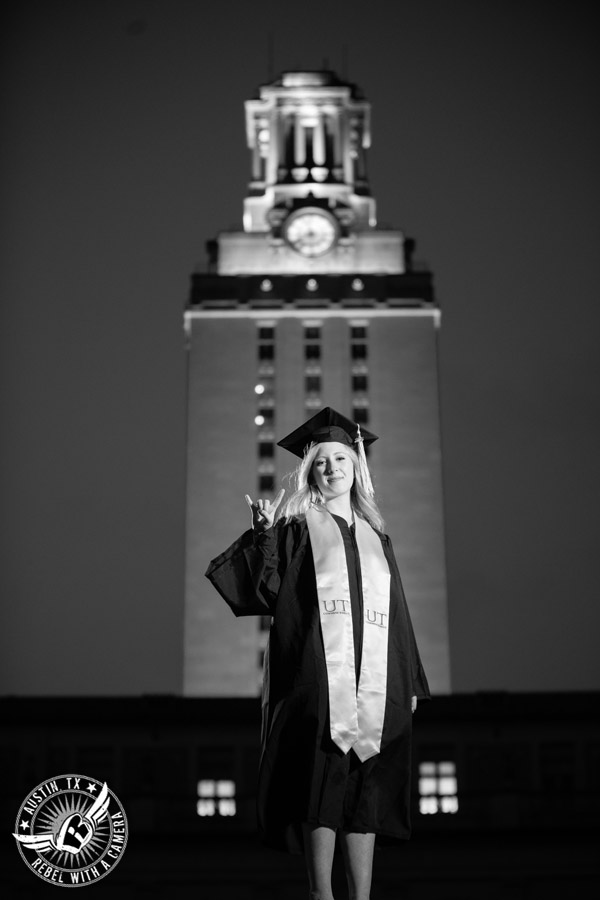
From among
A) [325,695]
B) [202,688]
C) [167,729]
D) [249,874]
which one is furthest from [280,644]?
[202,688]

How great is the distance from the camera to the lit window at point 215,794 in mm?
54844

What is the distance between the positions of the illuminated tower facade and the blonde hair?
67686mm

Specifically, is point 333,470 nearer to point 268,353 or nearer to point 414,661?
point 414,661

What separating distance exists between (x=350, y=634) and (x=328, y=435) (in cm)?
191

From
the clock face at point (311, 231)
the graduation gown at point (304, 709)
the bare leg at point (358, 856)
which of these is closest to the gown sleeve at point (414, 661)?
the graduation gown at point (304, 709)

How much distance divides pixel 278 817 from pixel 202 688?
71.1 m

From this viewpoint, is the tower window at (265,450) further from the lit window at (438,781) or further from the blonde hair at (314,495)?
the blonde hair at (314,495)

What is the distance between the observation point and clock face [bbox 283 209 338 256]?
91.3 meters

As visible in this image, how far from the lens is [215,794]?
2165 inches

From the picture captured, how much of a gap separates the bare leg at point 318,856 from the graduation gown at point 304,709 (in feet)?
0.36

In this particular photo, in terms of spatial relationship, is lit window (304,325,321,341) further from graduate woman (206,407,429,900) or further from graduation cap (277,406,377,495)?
graduate woman (206,407,429,900)

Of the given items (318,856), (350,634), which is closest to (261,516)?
(350,634)

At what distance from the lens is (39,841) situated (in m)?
15.4

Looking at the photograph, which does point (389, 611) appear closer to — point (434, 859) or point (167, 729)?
point (434, 859)
